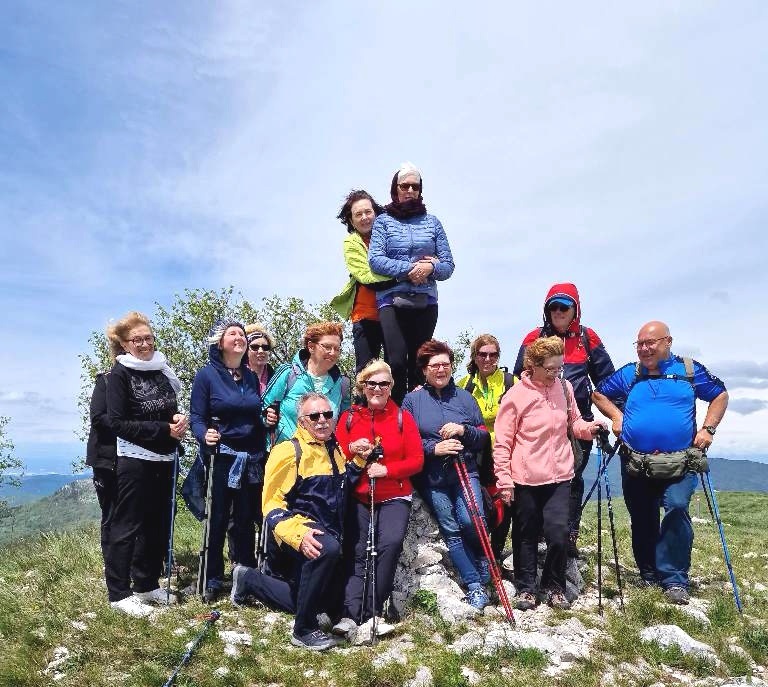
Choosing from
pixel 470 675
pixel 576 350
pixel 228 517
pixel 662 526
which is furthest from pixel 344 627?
pixel 576 350

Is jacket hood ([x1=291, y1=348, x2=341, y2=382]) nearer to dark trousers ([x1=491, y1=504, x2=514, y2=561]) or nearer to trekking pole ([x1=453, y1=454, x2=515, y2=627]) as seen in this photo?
trekking pole ([x1=453, y1=454, x2=515, y2=627])

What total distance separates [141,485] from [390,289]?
4186 mm

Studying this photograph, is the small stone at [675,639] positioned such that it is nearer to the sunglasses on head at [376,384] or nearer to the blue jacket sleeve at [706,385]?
the blue jacket sleeve at [706,385]

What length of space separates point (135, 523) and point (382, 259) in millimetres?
4651

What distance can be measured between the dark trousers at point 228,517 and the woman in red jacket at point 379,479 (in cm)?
142

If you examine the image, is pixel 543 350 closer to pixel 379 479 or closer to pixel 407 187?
pixel 379 479

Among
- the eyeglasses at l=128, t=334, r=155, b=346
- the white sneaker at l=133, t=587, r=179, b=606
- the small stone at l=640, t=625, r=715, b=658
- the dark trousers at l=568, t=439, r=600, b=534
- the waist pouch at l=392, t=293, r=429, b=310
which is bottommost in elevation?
the small stone at l=640, t=625, r=715, b=658

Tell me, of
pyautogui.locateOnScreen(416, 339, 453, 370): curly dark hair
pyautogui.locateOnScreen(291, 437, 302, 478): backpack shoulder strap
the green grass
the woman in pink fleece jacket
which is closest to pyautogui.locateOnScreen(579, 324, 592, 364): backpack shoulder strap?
the woman in pink fleece jacket

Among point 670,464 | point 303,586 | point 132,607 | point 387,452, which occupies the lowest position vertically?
point 132,607

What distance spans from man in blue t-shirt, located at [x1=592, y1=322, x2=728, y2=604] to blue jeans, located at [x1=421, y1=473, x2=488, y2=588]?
2.23m

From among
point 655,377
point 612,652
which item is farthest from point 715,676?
point 655,377

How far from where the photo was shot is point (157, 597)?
7312 millimetres

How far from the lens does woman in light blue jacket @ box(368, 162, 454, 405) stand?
8.04m

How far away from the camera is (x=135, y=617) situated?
6578mm
